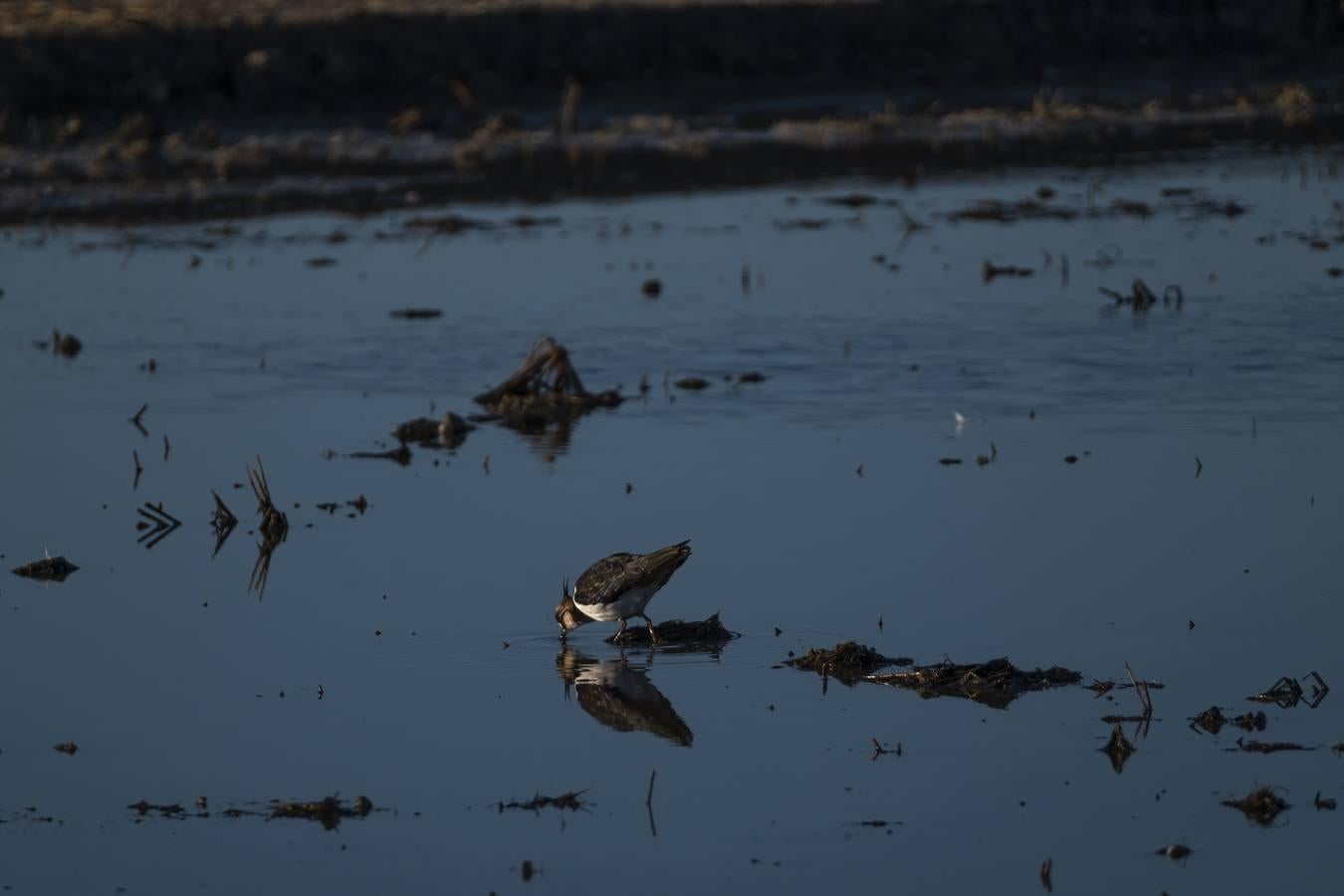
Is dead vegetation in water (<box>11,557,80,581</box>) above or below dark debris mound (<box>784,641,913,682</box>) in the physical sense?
below

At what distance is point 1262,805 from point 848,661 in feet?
8.37

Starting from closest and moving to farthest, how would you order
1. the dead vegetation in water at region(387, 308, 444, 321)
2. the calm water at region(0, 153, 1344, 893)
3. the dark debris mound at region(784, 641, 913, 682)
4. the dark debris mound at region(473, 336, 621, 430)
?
1. the calm water at region(0, 153, 1344, 893)
2. the dark debris mound at region(784, 641, 913, 682)
3. the dark debris mound at region(473, 336, 621, 430)
4. the dead vegetation in water at region(387, 308, 444, 321)

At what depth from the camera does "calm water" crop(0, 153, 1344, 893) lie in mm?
8680

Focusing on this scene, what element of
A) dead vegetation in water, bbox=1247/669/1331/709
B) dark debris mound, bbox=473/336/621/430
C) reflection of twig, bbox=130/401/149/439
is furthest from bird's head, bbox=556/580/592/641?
reflection of twig, bbox=130/401/149/439

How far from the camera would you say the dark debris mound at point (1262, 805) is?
28.0ft

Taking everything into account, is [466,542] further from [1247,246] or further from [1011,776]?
[1247,246]

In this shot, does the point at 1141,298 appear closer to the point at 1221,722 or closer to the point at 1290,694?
the point at 1290,694

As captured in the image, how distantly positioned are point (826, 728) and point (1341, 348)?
10.7 m

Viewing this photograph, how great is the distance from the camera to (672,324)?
851 inches

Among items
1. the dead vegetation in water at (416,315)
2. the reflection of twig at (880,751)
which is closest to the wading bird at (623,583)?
the reflection of twig at (880,751)

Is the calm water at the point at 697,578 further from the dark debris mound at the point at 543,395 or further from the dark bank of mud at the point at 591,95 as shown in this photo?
the dark bank of mud at the point at 591,95

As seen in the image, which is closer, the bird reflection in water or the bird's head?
the bird reflection in water

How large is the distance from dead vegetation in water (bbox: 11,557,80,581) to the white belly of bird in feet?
13.2

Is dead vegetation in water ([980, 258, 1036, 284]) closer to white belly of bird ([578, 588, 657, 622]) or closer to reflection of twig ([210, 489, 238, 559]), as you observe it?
reflection of twig ([210, 489, 238, 559])
